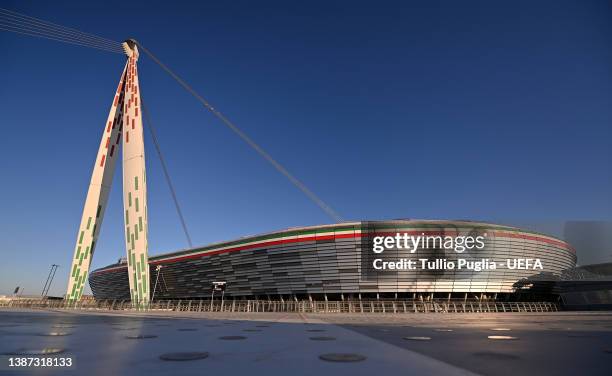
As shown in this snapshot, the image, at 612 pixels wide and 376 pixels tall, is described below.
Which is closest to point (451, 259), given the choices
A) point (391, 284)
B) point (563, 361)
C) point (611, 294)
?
point (391, 284)

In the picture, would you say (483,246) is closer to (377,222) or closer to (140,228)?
(377,222)

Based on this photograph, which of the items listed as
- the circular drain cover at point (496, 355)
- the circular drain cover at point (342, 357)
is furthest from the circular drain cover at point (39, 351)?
the circular drain cover at point (496, 355)

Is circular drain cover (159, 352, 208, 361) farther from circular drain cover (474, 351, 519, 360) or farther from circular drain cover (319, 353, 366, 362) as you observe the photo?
circular drain cover (474, 351, 519, 360)

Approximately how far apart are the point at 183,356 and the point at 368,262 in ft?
204

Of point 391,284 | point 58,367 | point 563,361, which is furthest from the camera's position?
point 391,284

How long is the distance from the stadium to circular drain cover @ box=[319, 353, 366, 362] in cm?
5981

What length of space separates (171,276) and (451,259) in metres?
69.2

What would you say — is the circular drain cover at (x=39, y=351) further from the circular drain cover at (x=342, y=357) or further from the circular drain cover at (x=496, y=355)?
the circular drain cover at (x=496, y=355)

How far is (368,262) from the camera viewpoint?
64312 mm

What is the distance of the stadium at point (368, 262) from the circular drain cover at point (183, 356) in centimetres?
6027

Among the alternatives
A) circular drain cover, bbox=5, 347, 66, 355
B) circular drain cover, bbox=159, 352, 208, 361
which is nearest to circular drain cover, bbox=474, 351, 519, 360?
circular drain cover, bbox=159, 352, 208, 361

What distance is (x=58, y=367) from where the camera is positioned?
3805mm

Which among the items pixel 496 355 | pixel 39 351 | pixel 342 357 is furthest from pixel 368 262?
pixel 39 351

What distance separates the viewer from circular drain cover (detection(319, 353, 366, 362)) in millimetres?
4578
